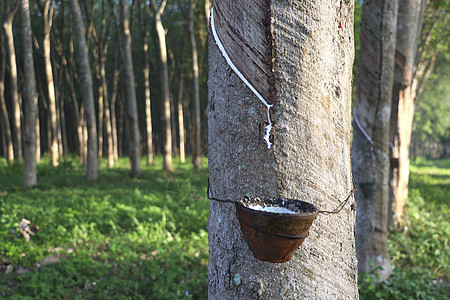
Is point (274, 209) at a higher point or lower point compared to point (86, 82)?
lower

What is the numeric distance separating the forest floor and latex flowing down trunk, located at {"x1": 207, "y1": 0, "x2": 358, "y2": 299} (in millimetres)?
816

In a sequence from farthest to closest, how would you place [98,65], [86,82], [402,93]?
1. [98,65]
2. [86,82]
3. [402,93]

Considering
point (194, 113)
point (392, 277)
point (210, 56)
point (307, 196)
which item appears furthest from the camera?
point (194, 113)

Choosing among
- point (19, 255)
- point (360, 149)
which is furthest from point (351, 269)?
point (19, 255)

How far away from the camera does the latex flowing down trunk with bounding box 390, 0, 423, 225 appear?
207 inches

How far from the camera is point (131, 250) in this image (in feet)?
16.0

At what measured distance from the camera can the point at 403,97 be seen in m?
5.65

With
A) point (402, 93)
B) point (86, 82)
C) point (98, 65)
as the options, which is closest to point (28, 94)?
point (86, 82)

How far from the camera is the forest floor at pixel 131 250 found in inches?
142

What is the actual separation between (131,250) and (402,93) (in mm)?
4801

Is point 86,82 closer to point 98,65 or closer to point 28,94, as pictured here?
point 28,94

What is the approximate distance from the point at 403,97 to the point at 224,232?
17.8 ft

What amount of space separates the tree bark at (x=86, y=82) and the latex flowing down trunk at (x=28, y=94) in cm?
119

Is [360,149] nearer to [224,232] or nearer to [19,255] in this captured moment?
[224,232]
